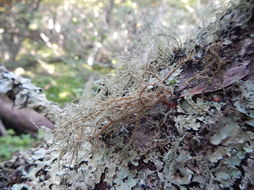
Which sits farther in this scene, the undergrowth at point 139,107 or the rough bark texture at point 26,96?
the rough bark texture at point 26,96

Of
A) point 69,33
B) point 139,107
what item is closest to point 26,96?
point 139,107

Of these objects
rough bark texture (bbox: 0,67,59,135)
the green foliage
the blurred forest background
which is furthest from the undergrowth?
the blurred forest background

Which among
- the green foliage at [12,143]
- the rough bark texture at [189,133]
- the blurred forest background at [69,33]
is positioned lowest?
the rough bark texture at [189,133]

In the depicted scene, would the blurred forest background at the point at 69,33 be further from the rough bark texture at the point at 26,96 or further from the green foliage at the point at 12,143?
the rough bark texture at the point at 26,96

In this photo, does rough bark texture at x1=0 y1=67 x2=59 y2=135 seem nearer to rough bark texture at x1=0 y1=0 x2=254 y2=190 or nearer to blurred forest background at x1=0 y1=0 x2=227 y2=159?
rough bark texture at x1=0 y1=0 x2=254 y2=190

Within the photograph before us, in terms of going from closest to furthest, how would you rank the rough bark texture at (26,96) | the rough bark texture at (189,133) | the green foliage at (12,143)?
the rough bark texture at (189,133) < the rough bark texture at (26,96) < the green foliage at (12,143)

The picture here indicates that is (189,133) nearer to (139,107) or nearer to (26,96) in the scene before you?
(139,107)

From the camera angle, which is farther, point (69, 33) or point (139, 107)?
point (69, 33)

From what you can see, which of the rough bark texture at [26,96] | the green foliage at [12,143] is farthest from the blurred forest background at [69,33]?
the rough bark texture at [26,96]

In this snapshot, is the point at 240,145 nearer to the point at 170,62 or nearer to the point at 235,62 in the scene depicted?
the point at 235,62
